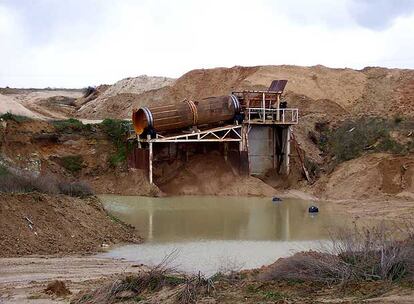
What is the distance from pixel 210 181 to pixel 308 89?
47.4 ft

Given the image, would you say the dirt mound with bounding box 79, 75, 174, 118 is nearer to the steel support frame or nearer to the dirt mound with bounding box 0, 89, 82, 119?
the dirt mound with bounding box 0, 89, 82, 119

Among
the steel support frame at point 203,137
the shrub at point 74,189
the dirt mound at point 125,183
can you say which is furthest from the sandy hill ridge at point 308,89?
the shrub at point 74,189

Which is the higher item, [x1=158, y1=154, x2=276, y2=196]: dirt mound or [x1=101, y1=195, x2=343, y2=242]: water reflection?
[x1=158, y1=154, x2=276, y2=196]: dirt mound

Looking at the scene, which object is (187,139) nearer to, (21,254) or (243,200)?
(243,200)

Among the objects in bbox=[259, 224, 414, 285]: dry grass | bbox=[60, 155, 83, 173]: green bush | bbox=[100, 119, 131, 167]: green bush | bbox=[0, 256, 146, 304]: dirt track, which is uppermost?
bbox=[100, 119, 131, 167]: green bush

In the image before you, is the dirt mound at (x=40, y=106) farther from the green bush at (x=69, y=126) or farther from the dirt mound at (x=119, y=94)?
the green bush at (x=69, y=126)

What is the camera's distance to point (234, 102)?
3406 centimetres

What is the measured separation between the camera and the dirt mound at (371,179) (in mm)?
31156

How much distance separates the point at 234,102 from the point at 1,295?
896 inches

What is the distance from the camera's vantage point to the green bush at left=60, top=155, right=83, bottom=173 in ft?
114

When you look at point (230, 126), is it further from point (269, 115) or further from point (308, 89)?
point (308, 89)

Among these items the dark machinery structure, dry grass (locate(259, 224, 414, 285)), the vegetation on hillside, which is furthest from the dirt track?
the vegetation on hillside

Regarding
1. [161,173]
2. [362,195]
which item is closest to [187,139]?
[161,173]

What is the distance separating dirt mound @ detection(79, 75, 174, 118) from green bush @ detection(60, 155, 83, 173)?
49.8ft
